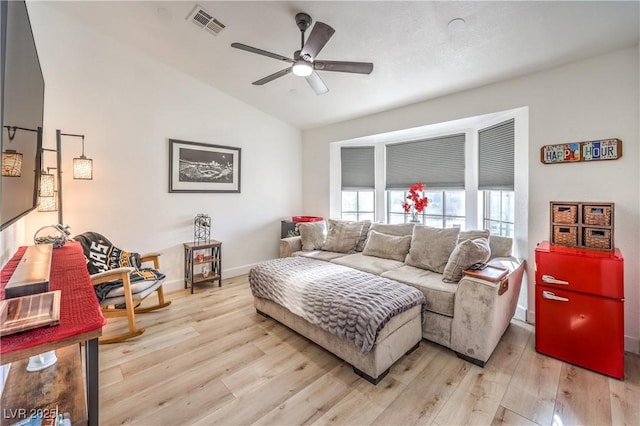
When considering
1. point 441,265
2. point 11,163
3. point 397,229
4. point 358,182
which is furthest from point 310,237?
point 11,163

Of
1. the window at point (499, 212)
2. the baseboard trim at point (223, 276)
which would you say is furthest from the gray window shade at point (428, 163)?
the baseboard trim at point (223, 276)

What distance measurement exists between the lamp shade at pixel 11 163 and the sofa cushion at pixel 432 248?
3.05 metres

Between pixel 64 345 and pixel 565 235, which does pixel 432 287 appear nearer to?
pixel 565 235

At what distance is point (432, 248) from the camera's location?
2953 mm

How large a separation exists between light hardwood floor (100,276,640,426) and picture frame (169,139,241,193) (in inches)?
79.2

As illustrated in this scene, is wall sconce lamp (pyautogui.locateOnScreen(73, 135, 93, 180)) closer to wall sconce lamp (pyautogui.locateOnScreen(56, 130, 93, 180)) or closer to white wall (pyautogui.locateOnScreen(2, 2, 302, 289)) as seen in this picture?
wall sconce lamp (pyautogui.locateOnScreen(56, 130, 93, 180))

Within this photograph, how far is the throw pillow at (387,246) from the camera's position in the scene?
331 centimetres

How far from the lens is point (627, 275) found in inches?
90.7

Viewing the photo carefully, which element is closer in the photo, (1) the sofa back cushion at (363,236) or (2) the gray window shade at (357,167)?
(1) the sofa back cushion at (363,236)

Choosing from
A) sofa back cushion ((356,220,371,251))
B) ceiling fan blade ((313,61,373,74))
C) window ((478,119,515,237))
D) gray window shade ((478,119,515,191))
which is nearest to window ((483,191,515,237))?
window ((478,119,515,237))

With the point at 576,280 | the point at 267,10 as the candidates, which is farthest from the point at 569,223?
the point at 267,10

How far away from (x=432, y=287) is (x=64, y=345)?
237cm

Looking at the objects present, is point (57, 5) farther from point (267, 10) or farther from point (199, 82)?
point (267, 10)

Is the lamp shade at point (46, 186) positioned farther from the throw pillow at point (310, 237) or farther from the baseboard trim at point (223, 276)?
the throw pillow at point (310, 237)
